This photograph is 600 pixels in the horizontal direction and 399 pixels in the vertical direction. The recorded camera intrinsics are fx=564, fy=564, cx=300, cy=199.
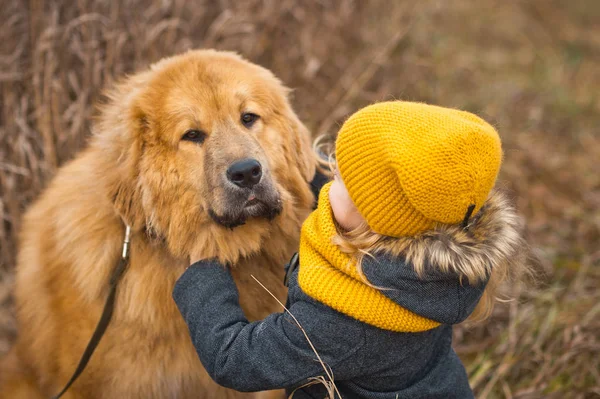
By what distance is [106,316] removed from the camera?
2.43 m

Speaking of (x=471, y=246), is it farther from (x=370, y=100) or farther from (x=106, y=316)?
(x=370, y=100)

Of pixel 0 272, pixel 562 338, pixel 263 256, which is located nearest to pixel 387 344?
pixel 263 256

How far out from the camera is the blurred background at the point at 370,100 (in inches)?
134

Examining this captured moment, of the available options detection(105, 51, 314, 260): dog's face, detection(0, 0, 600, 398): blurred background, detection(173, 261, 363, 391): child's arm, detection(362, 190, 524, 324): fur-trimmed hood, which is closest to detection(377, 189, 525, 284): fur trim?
detection(362, 190, 524, 324): fur-trimmed hood

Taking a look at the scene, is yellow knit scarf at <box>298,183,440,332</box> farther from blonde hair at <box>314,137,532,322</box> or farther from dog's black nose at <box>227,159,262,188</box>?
dog's black nose at <box>227,159,262,188</box>

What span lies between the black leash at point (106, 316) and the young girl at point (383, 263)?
45cm

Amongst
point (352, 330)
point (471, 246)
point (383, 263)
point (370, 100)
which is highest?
point (471, 246)

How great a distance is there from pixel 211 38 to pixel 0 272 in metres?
2.14

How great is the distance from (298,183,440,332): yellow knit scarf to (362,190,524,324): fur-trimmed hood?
41 mm

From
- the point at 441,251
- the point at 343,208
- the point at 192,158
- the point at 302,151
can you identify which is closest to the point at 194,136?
the point at 192,158

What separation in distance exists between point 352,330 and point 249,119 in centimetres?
108

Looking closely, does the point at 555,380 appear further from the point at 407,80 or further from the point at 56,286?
the point at 407,80

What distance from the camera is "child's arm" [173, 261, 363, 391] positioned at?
6.41 feet

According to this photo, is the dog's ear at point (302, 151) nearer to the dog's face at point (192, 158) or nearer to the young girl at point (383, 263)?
the dog's face at point (192, 158)
